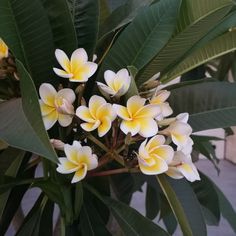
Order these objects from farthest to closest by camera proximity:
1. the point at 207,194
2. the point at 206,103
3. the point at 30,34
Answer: the point at 207,194
the point at 206,103
the point at 30,34

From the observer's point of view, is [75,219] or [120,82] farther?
[75,219]

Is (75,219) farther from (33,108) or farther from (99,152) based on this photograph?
(33,108)

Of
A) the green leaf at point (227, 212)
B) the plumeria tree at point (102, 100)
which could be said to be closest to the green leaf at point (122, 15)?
the plumeria tree at point (102, 100)

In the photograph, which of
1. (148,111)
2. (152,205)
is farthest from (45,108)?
(152,205)

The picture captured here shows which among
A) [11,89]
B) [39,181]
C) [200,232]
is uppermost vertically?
[11,89]

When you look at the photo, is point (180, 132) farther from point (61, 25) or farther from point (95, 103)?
point (61, 25)

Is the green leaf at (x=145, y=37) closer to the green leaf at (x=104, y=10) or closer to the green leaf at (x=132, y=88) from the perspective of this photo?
the green leaf at (x=132, y=88)

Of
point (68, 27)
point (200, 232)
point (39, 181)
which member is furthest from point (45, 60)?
point (200, 232)

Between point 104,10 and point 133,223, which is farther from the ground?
point 104,10
